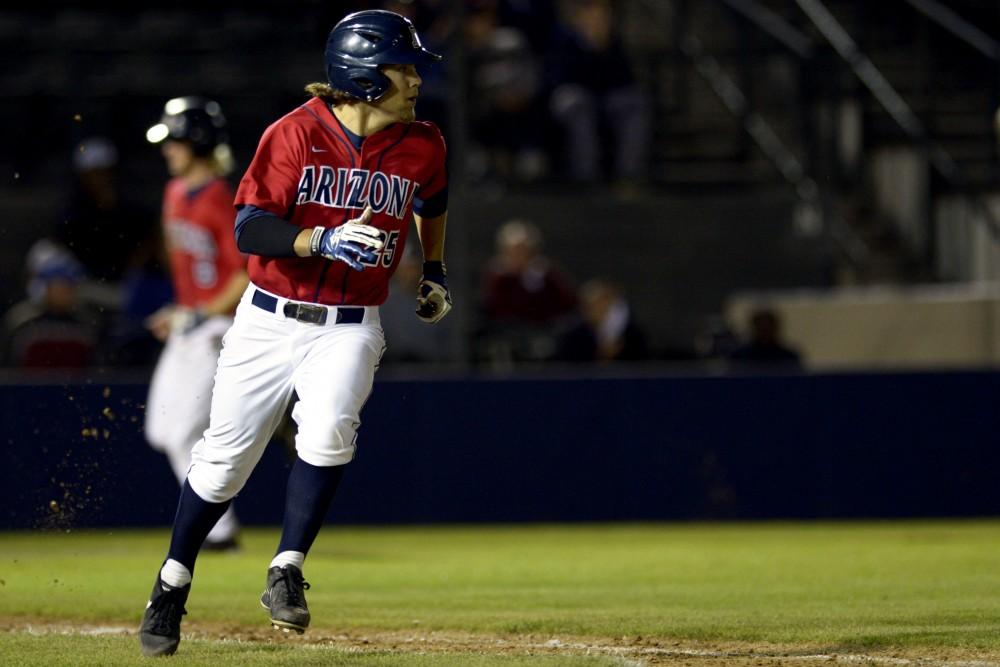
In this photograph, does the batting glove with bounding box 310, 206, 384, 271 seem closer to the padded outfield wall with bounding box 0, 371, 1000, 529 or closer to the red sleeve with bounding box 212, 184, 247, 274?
the red sleeve with bounding box 212, 184, 247, 274

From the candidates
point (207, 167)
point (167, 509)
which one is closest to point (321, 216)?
point (207, 167)

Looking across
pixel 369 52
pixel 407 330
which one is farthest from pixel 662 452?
pixel 369 52

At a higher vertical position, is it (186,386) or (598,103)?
(598,103)

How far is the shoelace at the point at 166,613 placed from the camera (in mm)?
5883

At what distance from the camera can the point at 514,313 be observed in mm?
14070

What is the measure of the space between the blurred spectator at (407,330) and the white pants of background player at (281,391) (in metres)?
7.36

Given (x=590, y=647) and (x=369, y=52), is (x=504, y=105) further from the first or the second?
(x=590, y=647)

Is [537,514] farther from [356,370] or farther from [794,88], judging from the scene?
[356,370]

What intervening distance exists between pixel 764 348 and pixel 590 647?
7110mm

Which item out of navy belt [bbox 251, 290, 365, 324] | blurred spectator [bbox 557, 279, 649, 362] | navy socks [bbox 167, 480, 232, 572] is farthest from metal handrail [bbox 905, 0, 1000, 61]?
navy socks [bbox 167, 480, 232, 572]

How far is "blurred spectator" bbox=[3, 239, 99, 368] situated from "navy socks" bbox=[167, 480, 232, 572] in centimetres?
700

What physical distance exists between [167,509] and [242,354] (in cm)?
636

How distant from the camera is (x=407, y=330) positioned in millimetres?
13656

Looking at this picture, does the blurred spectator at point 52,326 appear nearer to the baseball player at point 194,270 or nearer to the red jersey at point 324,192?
the baseball player at point 194,270
